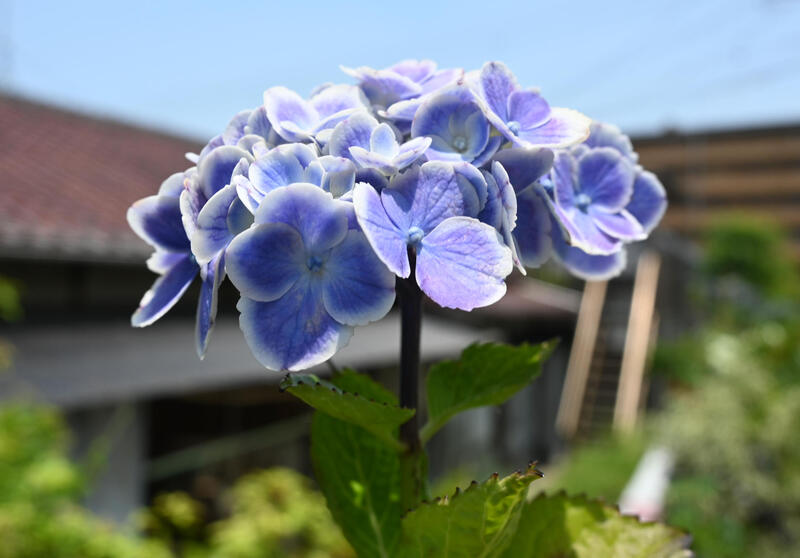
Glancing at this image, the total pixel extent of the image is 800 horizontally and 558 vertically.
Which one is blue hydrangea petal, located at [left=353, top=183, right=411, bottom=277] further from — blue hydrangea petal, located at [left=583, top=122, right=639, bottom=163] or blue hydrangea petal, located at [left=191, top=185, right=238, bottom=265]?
blue hydrangea petal, located at [left=583, top=122, right=639, bottom=163]

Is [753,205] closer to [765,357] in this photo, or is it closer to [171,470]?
[765,357]

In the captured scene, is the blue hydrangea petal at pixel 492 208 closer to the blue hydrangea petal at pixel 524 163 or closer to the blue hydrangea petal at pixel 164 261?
the blue hydrangea petal at pixel 524 163

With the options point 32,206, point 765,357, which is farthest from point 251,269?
point 765,357

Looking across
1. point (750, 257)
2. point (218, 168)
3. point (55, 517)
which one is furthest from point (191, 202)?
point (750, 257)

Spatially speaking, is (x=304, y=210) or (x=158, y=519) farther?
(x=158, y=519)

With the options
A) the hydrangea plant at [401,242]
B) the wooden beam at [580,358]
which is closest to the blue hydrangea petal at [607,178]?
the hydrangea plant at [401,242]

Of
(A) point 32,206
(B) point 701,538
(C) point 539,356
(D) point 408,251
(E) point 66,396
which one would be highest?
(D) point 408,251
